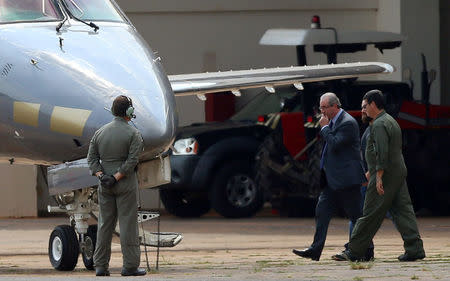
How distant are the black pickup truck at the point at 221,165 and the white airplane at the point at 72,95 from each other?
832 cm

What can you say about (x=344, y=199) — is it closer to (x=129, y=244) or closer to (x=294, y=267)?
(x=294, y=267)

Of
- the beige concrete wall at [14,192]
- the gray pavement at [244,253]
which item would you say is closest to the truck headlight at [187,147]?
the gray pavement at [244,253]

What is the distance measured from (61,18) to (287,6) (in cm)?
1279

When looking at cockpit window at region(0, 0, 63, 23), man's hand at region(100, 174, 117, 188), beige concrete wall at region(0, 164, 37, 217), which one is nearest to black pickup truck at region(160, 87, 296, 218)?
beige concrete wall at region(0, 164, 37, 217)

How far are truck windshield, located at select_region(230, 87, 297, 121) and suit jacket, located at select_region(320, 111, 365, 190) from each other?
30.5 ft

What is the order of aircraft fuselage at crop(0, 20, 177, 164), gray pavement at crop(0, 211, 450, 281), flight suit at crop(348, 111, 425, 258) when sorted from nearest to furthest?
gray pavement at crop(0, 211, 450, 281)
aircraft fuselage at crop(0, 20, 177, 164)
flight suit at crop(348, 111, 425, 258)

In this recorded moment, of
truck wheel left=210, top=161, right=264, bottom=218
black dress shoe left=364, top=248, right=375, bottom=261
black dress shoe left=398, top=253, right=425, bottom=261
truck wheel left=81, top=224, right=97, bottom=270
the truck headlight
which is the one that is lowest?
truck wheel left=210, top=161, right=264, bottom=218

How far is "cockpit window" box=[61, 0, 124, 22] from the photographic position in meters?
15.7

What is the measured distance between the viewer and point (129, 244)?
14.1 metres

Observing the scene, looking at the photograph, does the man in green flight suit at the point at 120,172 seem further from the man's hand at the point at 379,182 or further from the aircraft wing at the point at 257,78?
the aircraft wing at the point at 257,78

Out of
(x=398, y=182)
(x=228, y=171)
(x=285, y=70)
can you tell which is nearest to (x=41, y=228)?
(x=228, y=171)

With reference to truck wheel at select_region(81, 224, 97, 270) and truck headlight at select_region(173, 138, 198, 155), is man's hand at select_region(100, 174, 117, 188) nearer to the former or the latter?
truck wheel at select_region(81, 224, 97, 270)

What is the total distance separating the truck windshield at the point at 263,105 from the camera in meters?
25.1

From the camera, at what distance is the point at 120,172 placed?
45.8 ft
